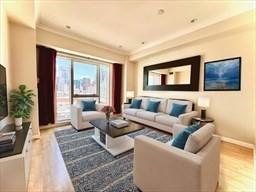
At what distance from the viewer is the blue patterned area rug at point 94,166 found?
1629 millimetres

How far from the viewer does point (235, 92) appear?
299 centimetres

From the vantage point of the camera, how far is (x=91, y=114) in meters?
3.78

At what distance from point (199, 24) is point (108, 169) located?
12.3ft

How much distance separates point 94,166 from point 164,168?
1.24 meters

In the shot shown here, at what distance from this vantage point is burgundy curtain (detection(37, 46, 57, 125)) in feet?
12.1

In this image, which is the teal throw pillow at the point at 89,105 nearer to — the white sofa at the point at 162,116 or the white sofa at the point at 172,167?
the white sofa at the point at 162,116

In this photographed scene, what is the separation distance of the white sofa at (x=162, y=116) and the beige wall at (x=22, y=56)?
9.27 ft

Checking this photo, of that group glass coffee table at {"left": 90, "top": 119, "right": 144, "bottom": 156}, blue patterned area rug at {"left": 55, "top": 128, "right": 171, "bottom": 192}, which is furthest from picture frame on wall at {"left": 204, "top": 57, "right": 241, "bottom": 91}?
glass coffee table at {"left": 90, "top": 119, "right": 144, "bottom": 156}

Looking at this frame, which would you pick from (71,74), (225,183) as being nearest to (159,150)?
(225,183)

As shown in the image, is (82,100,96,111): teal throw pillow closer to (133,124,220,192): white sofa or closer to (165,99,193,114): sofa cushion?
(165,99,193,114): sofa cushion

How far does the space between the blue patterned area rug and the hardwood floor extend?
→ 4.6 inches

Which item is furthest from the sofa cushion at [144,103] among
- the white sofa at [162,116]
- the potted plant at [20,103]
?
the potted plant at [20,103]

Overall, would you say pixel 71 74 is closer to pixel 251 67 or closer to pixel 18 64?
pixel 18 64

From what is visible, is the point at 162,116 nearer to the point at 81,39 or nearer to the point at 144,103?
the point at 144,103
